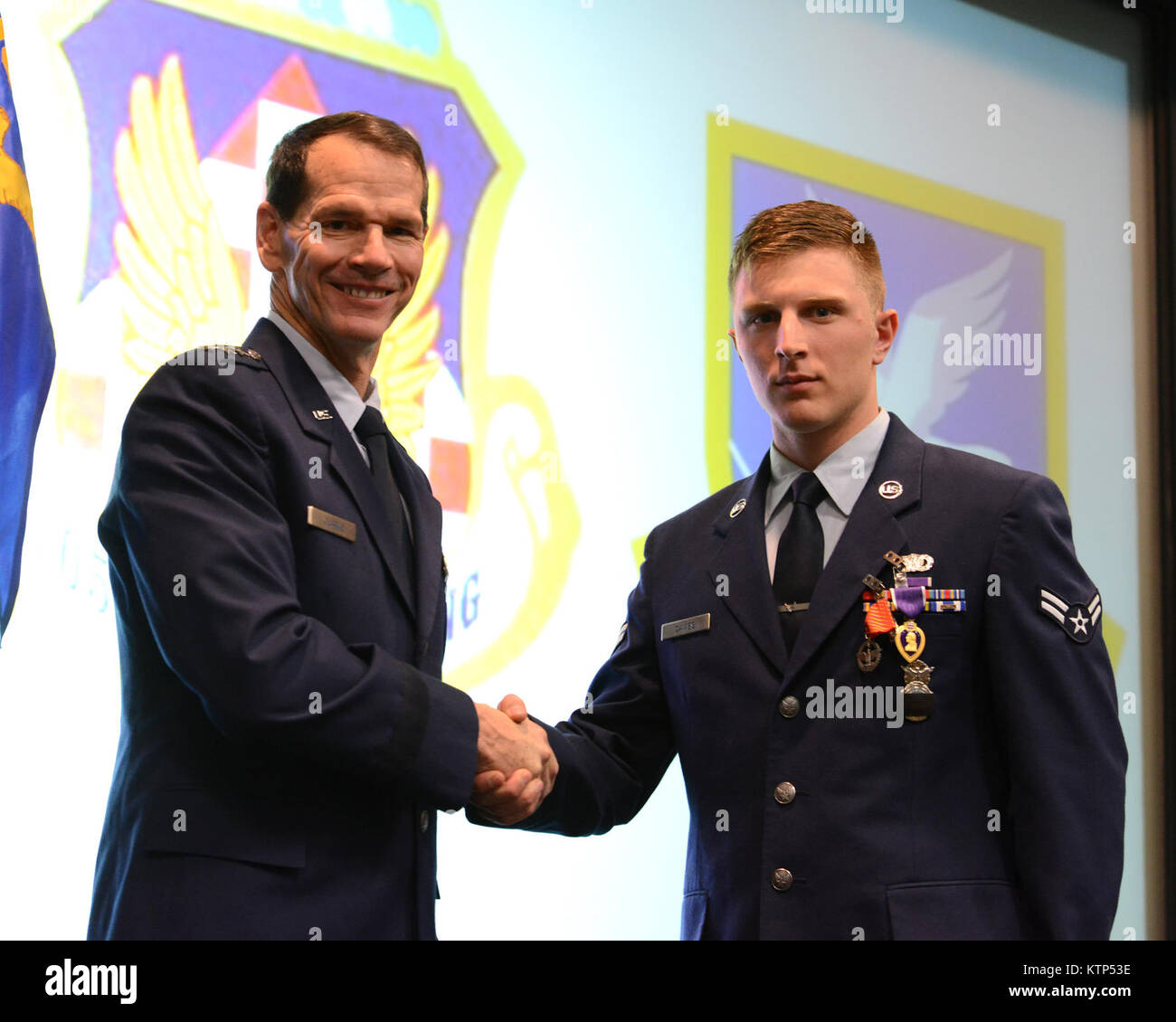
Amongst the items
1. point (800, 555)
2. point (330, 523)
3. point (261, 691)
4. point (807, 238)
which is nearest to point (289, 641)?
point (261, 691)

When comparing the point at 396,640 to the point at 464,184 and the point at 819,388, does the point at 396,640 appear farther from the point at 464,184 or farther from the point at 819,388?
the point at 464,184

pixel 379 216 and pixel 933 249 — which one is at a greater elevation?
pixel 933 249

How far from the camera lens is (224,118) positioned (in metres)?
3.58

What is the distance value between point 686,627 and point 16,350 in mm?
1626

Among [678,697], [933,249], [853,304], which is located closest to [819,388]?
[853,304]

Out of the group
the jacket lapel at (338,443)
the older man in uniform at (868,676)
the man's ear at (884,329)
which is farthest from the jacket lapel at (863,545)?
the jacket lapel at (338,443)

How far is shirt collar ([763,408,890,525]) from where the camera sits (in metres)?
2.47

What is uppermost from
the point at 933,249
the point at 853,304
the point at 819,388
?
the point at 933,249

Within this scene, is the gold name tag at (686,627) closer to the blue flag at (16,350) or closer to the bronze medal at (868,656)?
the bronze medal at (868,656)

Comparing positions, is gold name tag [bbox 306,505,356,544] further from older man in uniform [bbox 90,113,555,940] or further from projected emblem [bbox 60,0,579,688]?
projected emblem [bbox 60,0,579,688]

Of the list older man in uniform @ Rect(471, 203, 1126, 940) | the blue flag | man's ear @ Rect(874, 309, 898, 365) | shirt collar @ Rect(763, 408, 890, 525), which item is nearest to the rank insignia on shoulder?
older man in uniform @ Rect(471, 203, 1126, 940)

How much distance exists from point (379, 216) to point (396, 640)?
2.45ft

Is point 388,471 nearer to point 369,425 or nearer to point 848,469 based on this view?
point 369,425

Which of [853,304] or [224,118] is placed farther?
[224,118]
